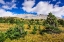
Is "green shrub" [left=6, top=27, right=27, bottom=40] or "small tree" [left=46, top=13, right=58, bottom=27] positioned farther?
"small tree" [left=46, top=13, right=58, bottom=27]

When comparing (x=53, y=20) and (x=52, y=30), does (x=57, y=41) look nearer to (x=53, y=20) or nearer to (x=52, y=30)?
(x=52, y=30)

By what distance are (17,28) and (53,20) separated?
18965 millimetres

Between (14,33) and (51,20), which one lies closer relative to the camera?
(14,33)

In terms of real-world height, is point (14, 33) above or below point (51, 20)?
below

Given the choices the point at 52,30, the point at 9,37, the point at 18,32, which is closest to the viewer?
the point at 9,37

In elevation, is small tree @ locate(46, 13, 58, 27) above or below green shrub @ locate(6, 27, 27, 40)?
above

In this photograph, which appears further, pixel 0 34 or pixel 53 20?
pixel 53 20

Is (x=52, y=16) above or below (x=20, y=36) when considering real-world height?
above

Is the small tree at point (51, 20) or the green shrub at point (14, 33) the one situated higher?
the small tree at point (51, 20)

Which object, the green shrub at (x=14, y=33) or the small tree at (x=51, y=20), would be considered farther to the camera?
the small tree at (x=51, y=20)

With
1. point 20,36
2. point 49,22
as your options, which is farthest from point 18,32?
point 49,22

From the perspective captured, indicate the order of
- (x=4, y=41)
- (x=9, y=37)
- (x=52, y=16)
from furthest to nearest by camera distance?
(x=52, y=16) → (x=9, y=37) → (x=4, y=41)

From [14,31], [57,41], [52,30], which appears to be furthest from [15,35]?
[52,30]

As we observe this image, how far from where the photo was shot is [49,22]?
154 ft
